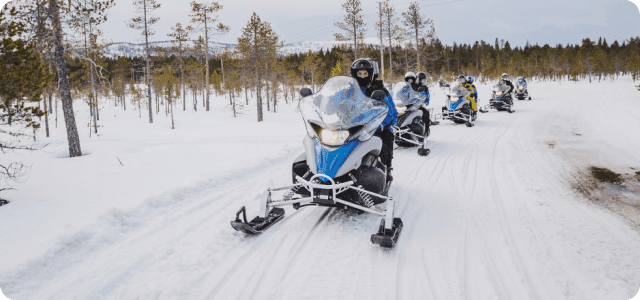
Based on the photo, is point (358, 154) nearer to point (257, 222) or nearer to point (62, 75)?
point (257, 222)

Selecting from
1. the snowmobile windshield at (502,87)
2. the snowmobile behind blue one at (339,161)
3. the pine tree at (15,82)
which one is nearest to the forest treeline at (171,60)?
the pine tree at (15,82)

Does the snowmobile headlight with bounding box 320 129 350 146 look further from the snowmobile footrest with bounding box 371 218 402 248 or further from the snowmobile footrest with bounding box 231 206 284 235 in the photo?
the snowmobile footrest with bounding box 231 206 284 235

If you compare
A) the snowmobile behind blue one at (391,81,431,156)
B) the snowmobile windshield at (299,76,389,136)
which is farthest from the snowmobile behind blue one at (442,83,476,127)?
the snowmobile windshield at (299,76,389,136)

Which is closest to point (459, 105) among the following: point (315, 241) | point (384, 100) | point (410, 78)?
point (410, 78)

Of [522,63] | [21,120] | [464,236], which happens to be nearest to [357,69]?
[464,236]

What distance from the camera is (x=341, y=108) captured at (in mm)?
4105

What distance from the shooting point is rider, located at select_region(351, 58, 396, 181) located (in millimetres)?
5344

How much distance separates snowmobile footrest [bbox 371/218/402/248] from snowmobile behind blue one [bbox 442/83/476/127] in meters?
10.7

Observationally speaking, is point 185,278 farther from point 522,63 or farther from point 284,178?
point 522,63

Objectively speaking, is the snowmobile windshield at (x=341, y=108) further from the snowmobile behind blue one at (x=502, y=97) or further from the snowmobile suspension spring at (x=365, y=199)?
the snowmobile behind blue one at (x=502, y=97)

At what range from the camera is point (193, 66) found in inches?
1395

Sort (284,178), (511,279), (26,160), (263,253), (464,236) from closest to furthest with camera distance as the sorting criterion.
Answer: (511,279)
(263,253)
(464,236)
(284,178)
(26,160)

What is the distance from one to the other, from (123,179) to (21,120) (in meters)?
2.10

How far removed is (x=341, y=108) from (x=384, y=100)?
1408 mm
